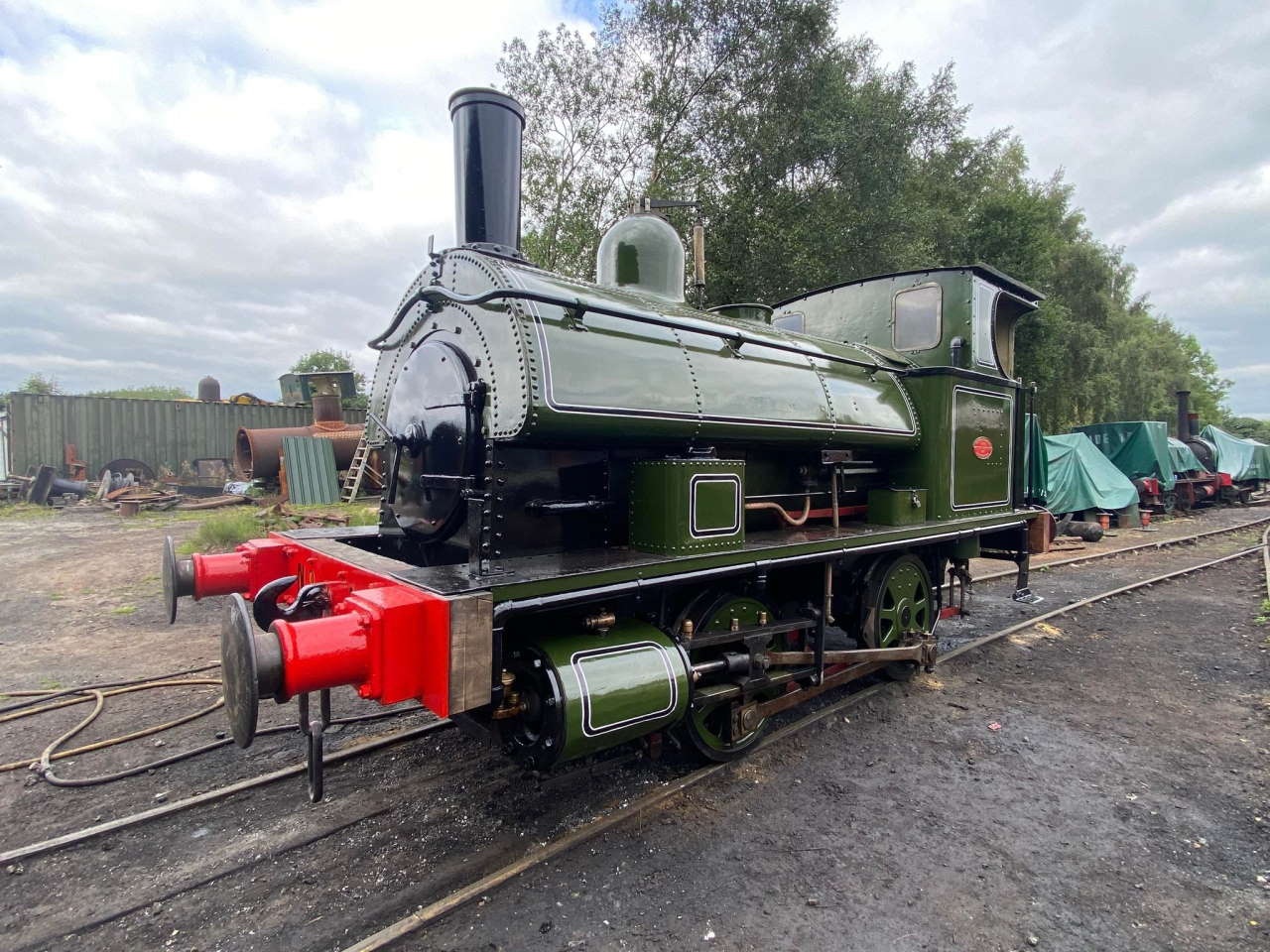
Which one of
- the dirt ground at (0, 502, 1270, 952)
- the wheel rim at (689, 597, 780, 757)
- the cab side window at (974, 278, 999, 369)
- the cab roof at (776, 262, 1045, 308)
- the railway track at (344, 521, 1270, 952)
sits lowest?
the dirt ground at (0, 502, 1270, 952)

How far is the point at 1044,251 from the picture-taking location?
21.0m

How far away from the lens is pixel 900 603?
5070mm

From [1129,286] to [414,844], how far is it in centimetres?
4856

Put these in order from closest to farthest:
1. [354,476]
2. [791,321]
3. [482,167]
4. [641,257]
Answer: [482,167] → [641,257] → [791,321] → [354,476]

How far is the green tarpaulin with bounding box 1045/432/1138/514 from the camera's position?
51.9 feet

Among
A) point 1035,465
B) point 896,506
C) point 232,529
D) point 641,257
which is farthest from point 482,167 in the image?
point 232,529

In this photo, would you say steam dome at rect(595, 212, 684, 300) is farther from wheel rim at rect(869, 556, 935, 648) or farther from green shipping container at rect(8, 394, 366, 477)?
green shipping container at rect(8, 394, 366, 477)

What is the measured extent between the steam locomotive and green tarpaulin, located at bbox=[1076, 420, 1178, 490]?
16650 mm

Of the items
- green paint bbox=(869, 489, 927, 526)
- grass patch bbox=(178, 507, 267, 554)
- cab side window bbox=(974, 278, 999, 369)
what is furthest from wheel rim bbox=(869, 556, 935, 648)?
grass patch bbox=(178, 507, 267, 554)

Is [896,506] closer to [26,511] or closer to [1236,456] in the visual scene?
[26,511]

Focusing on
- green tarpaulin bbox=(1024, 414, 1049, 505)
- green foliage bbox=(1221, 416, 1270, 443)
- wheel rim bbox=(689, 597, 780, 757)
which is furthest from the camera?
green foliage bbox=(1221, 416, 1270, 443)

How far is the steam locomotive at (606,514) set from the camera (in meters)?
2.55

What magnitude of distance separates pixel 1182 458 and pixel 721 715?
2341cm

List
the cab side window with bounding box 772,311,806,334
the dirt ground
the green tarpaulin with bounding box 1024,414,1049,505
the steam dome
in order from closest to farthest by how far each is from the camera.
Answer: the dirt ground
the steam dome
the cab side window with bounding box 772,311,806,334
the green tarpaulin with bounding box 1024,414,1049,505
